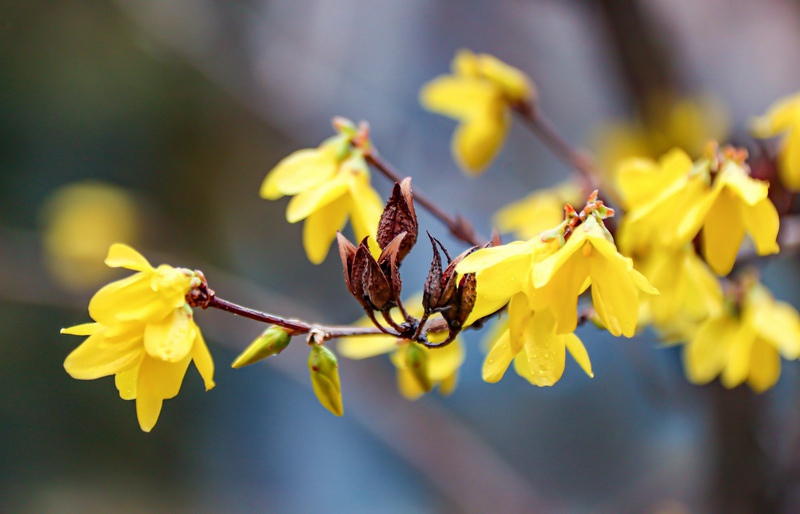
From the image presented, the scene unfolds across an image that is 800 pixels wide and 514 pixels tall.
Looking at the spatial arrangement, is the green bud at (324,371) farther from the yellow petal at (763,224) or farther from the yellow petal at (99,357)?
the yellow petal at (763,224)

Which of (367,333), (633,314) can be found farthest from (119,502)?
(633,314)

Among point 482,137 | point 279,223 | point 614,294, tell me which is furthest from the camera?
point 279,223

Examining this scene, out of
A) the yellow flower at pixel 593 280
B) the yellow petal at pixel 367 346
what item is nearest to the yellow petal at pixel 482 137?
the yellow petal at pixel 367 346

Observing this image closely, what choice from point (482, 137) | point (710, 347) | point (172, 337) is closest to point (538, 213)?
point (482, 137)

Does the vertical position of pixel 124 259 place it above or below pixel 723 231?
below

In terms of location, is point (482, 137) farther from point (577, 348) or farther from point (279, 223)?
point (279, 223)

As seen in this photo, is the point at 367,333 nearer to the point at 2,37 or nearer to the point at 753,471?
the point at 753,471
